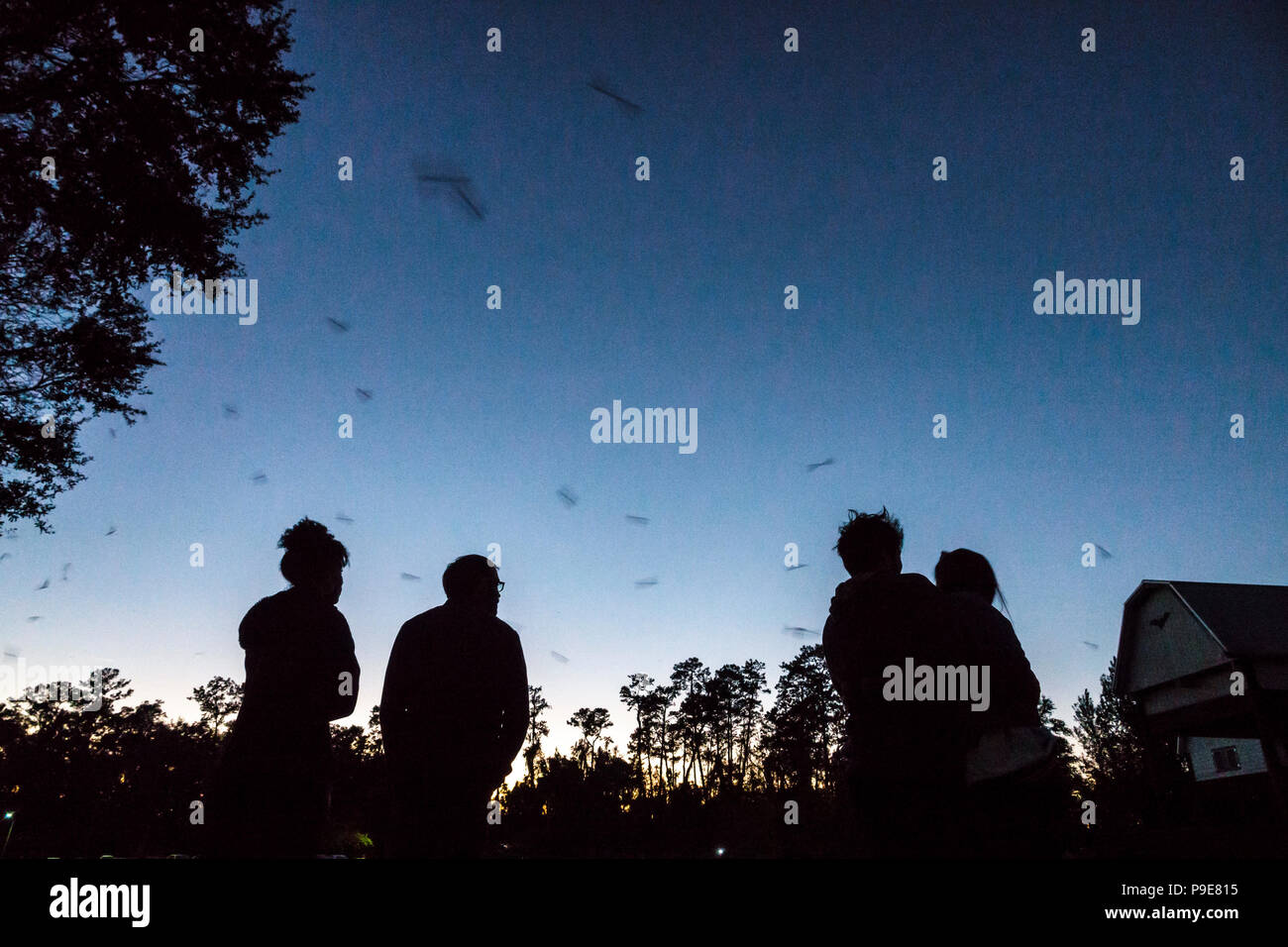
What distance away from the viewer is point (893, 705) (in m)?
2.37

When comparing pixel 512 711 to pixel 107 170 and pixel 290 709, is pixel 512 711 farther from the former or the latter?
pixel 107 170

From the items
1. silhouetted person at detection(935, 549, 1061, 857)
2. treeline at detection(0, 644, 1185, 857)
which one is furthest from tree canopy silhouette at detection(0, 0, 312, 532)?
treeline at detection(0, 644, 1185, 857)

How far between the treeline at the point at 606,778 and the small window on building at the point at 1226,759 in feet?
14.4

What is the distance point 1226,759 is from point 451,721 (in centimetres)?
2773

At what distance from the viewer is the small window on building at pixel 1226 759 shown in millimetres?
20253

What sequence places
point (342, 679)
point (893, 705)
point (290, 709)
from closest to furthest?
1. point (893, 705)
2. point (290, 709)
3. point (342, 679)

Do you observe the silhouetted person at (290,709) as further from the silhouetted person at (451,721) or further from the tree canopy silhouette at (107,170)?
the tree canopy silhouette at (107,170)

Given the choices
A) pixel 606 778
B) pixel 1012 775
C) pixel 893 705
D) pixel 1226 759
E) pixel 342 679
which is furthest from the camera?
pixel 606 778

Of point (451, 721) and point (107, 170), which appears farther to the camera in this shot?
point (107, 170)

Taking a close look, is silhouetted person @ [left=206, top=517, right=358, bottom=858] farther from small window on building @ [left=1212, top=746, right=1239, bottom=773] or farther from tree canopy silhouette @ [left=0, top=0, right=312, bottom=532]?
small window on building @ [left=1212, top=746, right=1239, bottom=773]

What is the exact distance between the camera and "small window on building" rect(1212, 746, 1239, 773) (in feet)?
66.4

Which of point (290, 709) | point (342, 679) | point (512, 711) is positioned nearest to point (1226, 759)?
point (512, 711)
